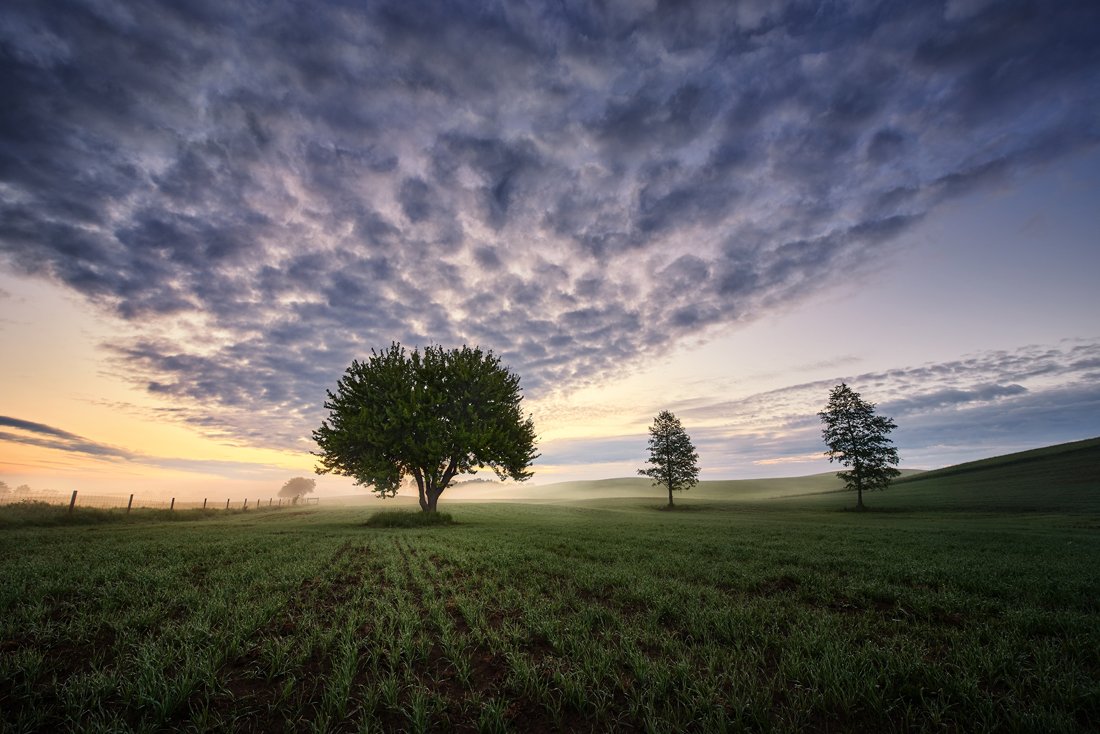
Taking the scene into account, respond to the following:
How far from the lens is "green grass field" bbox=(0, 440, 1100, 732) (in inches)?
181

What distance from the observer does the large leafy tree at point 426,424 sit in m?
31.7

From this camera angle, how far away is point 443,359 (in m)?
35.4

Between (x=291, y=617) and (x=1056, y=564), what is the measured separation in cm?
2231

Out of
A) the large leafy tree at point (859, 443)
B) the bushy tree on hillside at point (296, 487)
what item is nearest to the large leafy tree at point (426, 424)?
the large leafy tree at point (859, 443)

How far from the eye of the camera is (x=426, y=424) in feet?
104

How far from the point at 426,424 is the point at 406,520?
7.51 m

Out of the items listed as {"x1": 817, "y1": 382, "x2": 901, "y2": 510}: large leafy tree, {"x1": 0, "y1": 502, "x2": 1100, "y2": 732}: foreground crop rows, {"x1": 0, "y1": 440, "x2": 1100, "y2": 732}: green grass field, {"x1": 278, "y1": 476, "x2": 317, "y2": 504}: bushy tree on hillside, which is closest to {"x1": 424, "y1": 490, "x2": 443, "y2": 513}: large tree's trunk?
{"x1": 0, "y1": 440, "x2": 1100, "y2": 732}: green grass field

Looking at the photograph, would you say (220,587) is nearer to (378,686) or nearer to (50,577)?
(50,577)

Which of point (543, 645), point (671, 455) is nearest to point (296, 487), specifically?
point (671, 455)

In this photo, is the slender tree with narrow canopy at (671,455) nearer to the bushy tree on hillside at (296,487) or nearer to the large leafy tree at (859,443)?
the large leafy tree at (859,443)

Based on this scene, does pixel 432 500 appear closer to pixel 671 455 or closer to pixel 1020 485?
pixel 671 455

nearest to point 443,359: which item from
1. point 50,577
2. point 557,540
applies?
point 557,540

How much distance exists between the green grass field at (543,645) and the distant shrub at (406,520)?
18.4m

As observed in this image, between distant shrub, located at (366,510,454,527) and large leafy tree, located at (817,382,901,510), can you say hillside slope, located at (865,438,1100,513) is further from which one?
distant shrub, located at (366,510,454,527)
